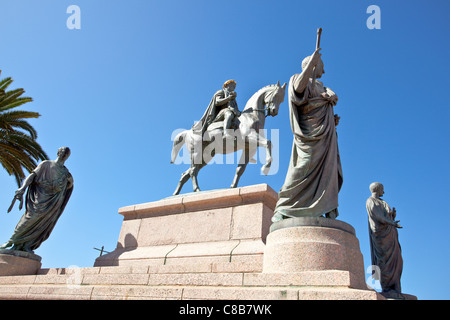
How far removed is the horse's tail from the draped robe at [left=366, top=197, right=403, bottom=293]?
223 inches

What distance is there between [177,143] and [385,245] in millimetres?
6474

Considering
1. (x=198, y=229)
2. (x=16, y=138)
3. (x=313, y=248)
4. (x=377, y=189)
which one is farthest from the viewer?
(x=16, y=138)

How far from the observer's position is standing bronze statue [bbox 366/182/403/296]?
8.74 meters

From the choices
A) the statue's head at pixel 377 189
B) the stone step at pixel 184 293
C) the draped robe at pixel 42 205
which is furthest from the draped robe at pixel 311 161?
the draped robe at pixel 42 205

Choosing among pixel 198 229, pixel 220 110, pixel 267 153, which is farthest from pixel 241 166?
pixel 198 229

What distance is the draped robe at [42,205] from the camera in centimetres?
789

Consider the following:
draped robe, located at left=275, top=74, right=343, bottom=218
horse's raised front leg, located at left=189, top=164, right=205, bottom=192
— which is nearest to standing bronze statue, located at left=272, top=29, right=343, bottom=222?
draped robe, located at left=275, top=74, right=343, bottom=218

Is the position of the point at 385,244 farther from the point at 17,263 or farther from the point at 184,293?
the point at 17,263

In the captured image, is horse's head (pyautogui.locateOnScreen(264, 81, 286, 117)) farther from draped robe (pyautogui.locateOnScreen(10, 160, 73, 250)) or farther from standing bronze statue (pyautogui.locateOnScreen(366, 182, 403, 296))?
draped robe (pyautogui.locateOnScreen(10, 160, 73, 250))

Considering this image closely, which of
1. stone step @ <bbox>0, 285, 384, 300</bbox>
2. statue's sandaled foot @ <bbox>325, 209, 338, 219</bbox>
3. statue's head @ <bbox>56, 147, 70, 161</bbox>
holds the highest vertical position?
statue's head @ <bbox>56, 147, 70, 161</bbox>

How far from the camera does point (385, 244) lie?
8922 millimetres
